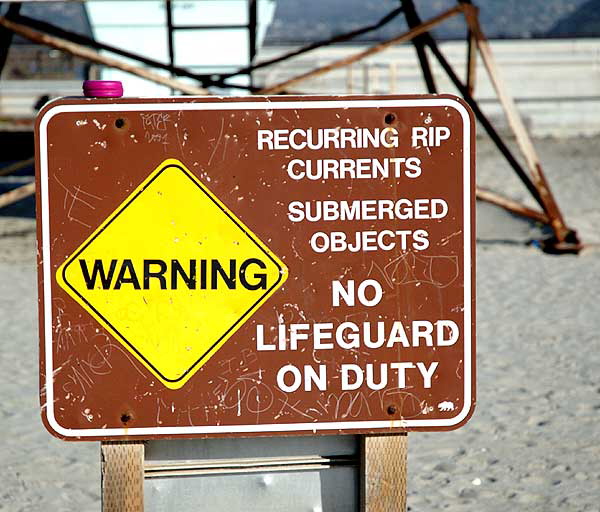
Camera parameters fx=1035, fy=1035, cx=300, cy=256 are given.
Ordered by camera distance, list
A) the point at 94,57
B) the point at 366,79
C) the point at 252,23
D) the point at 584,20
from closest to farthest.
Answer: the point at 94,57 < the point at 252,23 < the point at 366,79 < the point at 584,20

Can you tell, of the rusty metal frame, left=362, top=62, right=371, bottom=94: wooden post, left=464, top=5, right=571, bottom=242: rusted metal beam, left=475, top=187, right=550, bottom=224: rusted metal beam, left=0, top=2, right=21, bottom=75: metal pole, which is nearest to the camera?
the rusty metal frame

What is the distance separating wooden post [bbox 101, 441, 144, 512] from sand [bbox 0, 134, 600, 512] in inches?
76.8

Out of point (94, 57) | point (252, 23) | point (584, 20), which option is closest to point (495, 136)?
point (94, 57)

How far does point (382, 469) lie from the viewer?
2250mm

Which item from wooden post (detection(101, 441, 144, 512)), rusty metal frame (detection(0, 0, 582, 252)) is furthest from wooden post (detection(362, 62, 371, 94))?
wooden post (detection(101, 441, 144, 512))

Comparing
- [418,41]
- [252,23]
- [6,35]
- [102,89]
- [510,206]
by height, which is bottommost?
[102,89]

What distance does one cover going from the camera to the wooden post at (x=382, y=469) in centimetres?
224

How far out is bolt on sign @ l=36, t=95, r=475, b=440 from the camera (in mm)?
2158

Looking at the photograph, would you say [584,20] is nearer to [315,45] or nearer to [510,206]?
[315,45]

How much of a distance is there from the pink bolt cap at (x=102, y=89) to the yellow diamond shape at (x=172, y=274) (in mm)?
201

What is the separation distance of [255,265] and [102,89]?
0.49 m

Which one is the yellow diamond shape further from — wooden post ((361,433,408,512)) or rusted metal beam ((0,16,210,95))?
rusted metal beam ((0,16,210,95))

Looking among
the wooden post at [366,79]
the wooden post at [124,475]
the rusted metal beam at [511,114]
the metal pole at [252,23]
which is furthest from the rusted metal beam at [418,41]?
the wooden post at [366,79]

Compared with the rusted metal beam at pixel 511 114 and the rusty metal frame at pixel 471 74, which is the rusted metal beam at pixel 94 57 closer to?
the rusty metal frame at pixel 471 74
